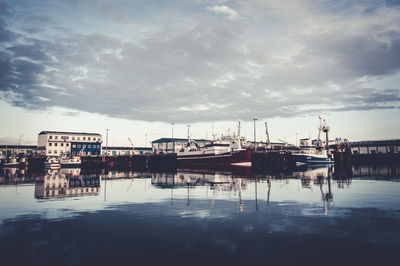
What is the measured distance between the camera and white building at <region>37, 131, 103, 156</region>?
16925 centimetres

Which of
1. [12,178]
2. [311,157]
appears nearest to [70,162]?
[12,178]

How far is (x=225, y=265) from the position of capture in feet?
28.7

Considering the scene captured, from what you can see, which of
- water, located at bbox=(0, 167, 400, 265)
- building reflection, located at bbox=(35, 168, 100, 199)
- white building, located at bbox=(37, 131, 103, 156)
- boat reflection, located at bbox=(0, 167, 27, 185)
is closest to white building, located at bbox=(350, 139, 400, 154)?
white building, located at bbox=(37, 131, 103, 156)

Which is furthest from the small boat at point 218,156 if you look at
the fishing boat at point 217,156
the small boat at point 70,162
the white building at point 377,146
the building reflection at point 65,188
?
the white building at point 377,146

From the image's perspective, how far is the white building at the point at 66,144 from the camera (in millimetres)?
169250

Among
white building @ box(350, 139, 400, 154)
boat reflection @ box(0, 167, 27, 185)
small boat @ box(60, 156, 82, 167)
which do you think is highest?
white building @ box(350, 139, 400, 154)

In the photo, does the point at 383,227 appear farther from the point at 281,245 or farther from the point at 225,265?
the point at 225,265

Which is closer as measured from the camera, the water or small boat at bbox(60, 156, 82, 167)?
the water

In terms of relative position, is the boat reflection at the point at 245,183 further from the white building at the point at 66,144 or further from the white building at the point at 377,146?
the white building at the point at 377,146

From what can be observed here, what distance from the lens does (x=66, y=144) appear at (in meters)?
171

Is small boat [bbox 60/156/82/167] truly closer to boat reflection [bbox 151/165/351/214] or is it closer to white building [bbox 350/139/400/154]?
boat reflection [bbox 151/165/351/214]

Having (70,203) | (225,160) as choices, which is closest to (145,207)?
(70,203)

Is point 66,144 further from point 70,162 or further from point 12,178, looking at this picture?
point 12,178

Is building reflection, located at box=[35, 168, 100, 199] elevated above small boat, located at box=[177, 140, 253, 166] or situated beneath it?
situated beneath
